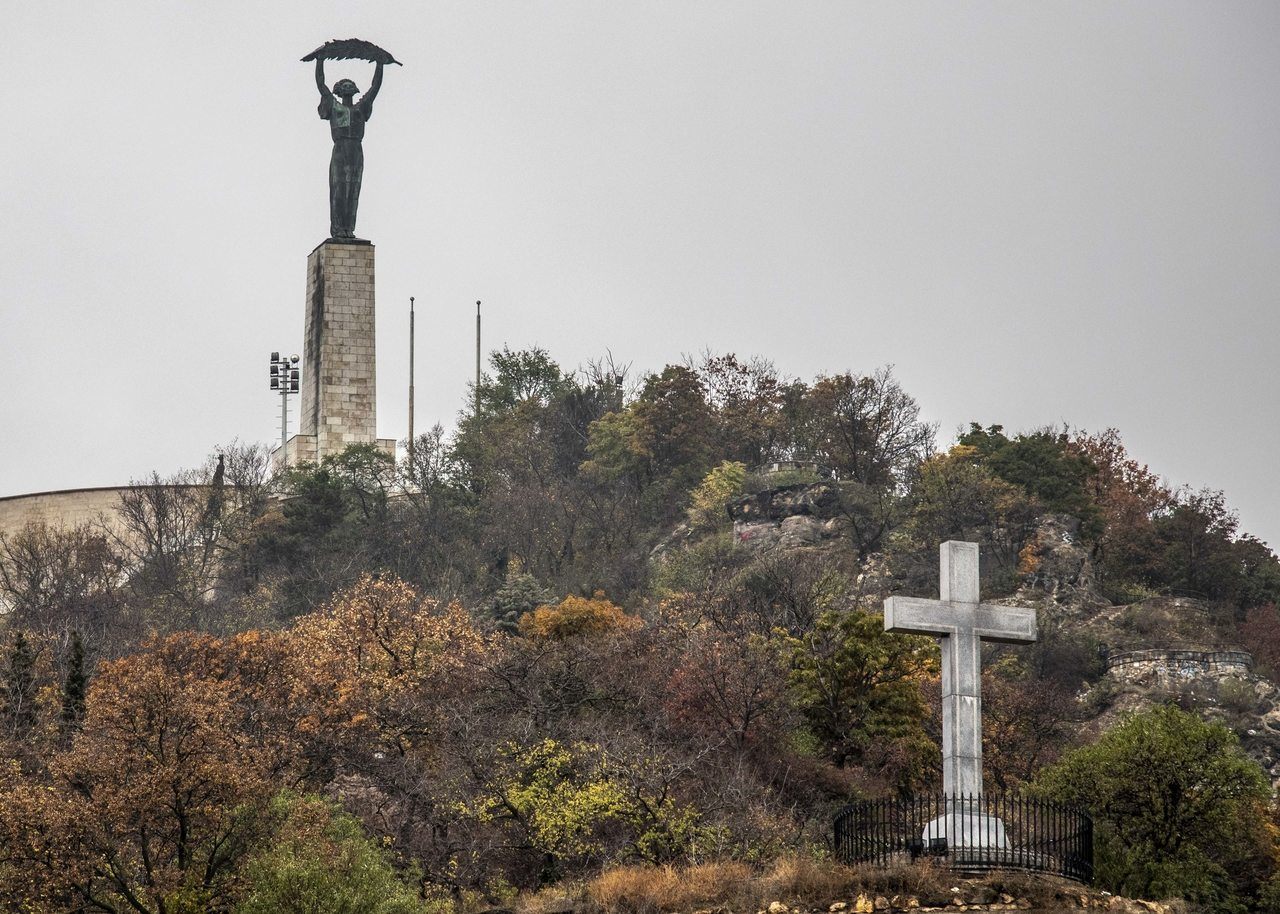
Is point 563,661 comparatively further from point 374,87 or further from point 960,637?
point 374,87

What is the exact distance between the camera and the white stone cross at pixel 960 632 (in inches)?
1096

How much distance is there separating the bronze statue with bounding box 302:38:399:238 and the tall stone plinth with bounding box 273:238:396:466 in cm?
112

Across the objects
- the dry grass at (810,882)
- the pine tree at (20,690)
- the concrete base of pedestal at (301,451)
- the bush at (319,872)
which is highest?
the concrete base of pedestal at (301,451)

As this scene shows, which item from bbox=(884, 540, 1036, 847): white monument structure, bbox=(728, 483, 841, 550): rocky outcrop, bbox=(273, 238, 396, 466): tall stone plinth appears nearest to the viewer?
bbox=(884, 540, 1036, 847): white monument structure

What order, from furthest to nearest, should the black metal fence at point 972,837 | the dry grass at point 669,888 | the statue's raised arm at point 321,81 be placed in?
the statue's raised arm at point 321,81 < the dry grass at point 669,888 < the black metal fence at point 972,837

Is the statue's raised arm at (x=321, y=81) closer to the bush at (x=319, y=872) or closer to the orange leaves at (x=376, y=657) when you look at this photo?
the orange leaves at (x=376, y=657)

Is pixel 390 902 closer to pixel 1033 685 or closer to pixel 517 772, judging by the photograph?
pixel 517 772

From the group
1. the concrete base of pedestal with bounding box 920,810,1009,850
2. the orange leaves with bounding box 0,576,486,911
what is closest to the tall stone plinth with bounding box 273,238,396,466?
the orange leaves with bounding box 0,576,486,911

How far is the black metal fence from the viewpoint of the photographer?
2662cm

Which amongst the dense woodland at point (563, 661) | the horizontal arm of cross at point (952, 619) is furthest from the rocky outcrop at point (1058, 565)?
the horizontal arm of cross at point (952, 619)

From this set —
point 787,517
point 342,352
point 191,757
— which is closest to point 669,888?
point 191,757

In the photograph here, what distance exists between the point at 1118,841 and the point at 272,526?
124 feet

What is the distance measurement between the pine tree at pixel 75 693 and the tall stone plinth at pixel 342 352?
24866mm

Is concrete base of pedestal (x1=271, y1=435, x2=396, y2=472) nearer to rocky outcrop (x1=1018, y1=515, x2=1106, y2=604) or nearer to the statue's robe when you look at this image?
the statue's robe
